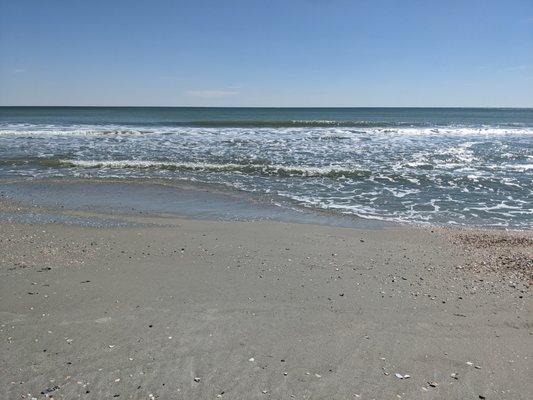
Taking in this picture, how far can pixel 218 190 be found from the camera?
1334 cm

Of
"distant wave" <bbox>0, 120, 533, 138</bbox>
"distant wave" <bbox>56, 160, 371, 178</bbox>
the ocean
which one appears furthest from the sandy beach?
"distant wave" <bbox>0, 120, 533, 138</bbox>

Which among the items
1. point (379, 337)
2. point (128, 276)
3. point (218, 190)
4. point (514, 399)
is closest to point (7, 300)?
point (128, 276)

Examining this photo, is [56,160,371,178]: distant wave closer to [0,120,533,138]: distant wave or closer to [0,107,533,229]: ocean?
[0,107,533,229]: ocean

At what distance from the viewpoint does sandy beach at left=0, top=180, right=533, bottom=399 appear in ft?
13.2

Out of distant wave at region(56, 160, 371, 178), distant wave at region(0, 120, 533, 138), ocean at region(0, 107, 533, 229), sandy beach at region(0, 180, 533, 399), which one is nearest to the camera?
sandy beach at region(0, 180, 533, 399)

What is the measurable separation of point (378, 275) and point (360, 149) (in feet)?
60.1

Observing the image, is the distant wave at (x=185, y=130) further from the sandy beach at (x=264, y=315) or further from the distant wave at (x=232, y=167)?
the sandy beach at (x=264, y=315)

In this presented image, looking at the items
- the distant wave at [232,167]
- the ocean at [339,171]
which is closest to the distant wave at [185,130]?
the ocean at [339,171]

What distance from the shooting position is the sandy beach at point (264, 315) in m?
4.01


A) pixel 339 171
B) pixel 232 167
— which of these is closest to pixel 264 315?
pixel 339 171

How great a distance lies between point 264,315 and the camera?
17.2 feet

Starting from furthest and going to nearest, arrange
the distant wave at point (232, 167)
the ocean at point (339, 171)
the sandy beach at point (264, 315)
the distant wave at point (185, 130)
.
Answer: the distant wave at point (185, 130) → the distant wave at point (232, 167) → the ocean at point (339, 171) → the sandy beach at point (264, 315)

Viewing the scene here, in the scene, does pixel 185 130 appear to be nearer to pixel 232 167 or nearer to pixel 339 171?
pixel 232 167

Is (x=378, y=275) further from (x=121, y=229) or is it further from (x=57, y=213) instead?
(x=57, y=213)
